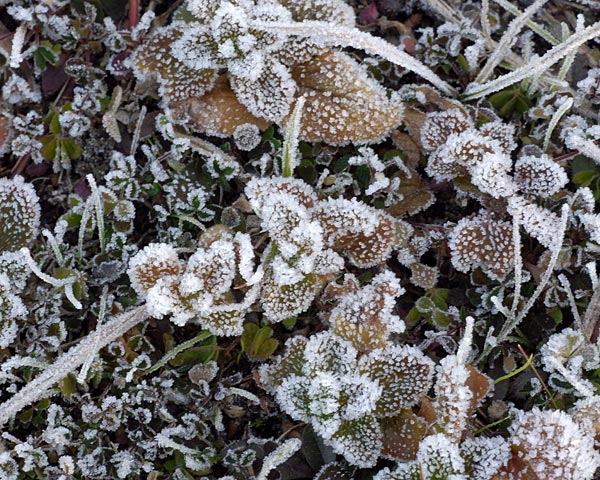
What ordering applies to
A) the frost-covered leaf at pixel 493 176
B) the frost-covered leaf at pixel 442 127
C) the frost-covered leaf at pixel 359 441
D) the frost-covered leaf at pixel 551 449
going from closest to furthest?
the frost-covered leaf at pixel 551 449, the frost-covered leaf at pixel 359 441, the frost-covered leaf at pixel 493 176, the frost-covered leaf at pixel 442 127

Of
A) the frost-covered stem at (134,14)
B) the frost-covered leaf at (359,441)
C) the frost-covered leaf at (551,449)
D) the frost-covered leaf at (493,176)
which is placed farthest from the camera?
the frost-covered stem at (134,14)

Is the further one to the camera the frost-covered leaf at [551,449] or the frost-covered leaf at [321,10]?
the frost-covered leaf at [321,10]

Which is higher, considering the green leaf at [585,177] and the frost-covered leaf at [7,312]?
the green leaf at [585,177]

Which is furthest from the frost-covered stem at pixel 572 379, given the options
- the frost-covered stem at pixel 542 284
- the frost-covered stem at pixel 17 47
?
the frost-covered stem at pixel 17 47

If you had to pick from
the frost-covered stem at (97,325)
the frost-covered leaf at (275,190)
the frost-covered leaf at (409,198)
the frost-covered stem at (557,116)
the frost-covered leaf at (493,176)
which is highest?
the frost-covered stem at (557,116)

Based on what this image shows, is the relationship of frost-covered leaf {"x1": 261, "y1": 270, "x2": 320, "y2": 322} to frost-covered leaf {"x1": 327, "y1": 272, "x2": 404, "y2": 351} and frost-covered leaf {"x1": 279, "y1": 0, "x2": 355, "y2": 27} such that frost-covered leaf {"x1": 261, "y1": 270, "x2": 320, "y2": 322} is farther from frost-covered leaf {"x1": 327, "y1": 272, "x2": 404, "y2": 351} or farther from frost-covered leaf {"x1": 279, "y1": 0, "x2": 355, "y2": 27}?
frost-covered leaf {"x1": 279, "y1": 0, "x2": 355, "y2": 27}

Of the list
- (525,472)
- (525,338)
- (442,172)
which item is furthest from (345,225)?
(525,472)

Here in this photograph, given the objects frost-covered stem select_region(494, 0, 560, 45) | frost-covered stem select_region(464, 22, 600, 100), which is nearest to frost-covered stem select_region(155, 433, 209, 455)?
frost-covered stem select_region(464, 22, 600, 100)

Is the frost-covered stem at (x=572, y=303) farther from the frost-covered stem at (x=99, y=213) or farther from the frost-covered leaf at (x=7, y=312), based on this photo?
the frost-covered leaf at (x=7, y=312)
